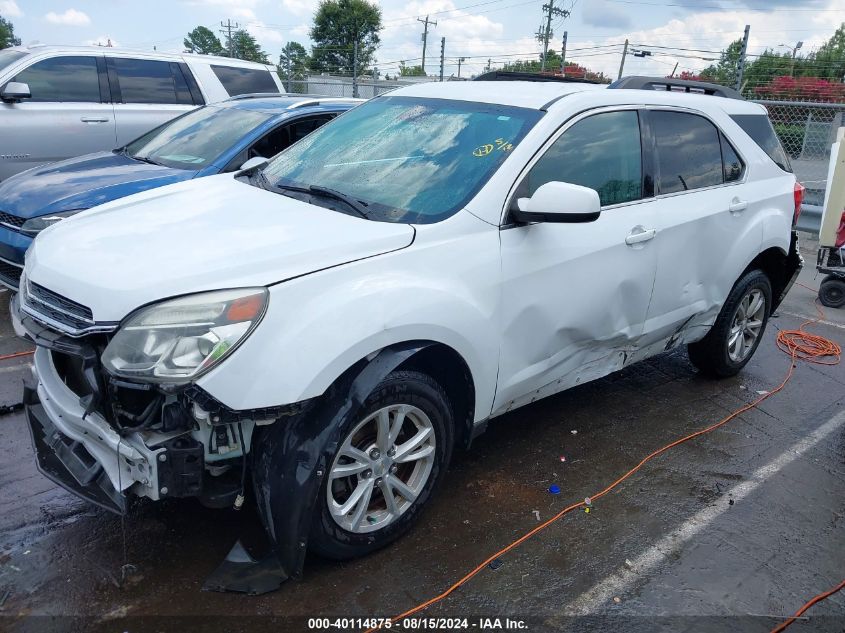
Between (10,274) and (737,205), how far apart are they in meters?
A: 5.11

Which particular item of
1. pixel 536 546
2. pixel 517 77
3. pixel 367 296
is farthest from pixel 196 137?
pixel 536 546

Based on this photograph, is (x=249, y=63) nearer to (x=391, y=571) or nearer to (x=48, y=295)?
(x=48, y=295)

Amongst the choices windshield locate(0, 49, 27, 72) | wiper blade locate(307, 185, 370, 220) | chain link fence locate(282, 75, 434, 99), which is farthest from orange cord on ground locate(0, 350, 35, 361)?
chain link fence locate(282, 75, 434, 99)

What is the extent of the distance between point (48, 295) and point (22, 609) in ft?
3.91

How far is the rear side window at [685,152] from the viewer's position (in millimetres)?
4047

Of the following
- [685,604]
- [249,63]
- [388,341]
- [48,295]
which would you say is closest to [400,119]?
[388,341]

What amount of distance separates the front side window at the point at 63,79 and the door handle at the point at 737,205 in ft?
22.1

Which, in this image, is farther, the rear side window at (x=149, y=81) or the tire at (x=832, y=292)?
the rear side window at (x=149, y=81)

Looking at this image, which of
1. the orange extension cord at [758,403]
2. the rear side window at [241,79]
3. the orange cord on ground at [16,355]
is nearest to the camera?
the orange extension cord at [758,403]

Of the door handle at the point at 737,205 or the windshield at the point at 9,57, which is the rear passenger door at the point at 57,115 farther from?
the door handle at the point at 737,205

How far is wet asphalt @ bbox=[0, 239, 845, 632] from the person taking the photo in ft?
8.96

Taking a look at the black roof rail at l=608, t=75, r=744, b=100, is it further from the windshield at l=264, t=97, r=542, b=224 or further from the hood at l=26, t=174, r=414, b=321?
the hood at l=26, t=174, r=414, b=321

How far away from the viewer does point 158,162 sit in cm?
589

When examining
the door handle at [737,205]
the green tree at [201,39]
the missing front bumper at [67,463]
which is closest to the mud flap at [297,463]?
the missing front bumper at [67,463]
